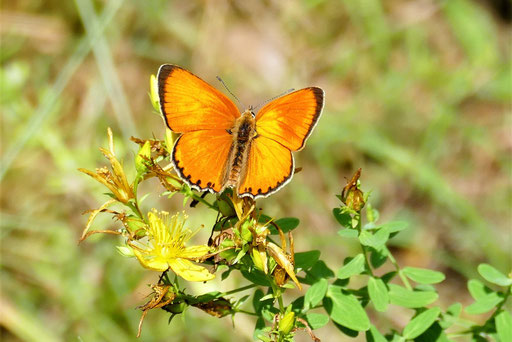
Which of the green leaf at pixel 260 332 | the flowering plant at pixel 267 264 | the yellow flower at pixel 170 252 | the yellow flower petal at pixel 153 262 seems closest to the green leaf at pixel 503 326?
the flowering plant at pixel 267 264

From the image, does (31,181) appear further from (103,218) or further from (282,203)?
(282,203)

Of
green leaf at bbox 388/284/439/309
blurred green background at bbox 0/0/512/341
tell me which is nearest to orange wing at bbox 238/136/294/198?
green leaf at bbox 388/284/439/309

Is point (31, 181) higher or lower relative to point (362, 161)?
lower

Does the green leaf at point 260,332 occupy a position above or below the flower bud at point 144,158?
below

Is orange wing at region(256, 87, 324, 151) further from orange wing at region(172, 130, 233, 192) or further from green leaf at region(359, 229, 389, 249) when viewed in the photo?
green leaf at region(359, 229, 389, 249)

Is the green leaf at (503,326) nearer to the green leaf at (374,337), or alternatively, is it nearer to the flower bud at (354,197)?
the green leaf at (374,337)

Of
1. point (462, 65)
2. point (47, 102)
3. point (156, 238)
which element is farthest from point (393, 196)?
point (156, 238)
